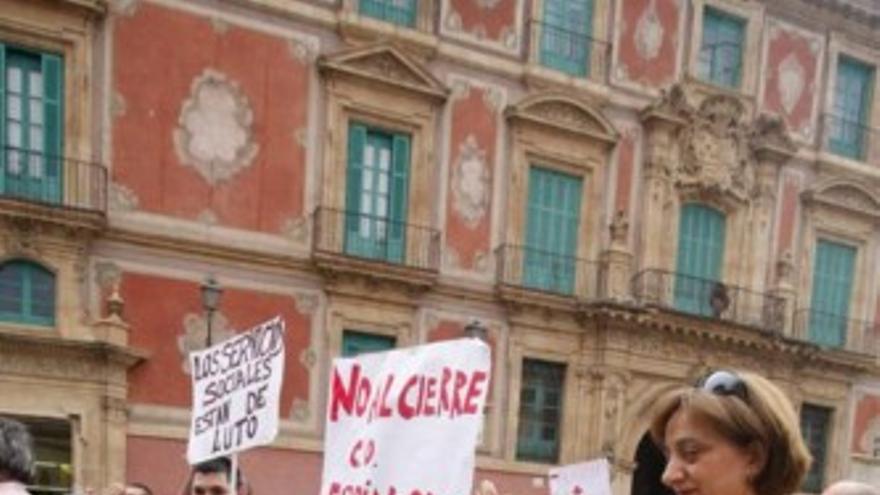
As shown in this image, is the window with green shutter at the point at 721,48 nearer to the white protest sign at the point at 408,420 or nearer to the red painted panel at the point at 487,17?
the red painted panel at the point at 487,17

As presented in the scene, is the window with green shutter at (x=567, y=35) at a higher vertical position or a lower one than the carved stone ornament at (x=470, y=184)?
higher

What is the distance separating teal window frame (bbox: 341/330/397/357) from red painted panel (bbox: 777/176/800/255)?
26.6 ft

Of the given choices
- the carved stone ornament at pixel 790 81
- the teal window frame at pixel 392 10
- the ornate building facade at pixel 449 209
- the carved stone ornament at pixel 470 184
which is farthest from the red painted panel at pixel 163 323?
→ the carved stone ornament at pixel 790 81

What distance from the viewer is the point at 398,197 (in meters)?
16.1

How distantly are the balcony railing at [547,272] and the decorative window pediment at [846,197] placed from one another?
531cm

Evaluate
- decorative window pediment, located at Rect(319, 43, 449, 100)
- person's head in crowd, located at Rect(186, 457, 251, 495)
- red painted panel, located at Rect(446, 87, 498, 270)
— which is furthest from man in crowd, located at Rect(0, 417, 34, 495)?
red painted panel, located at Rect(446, 87, 498, 270)

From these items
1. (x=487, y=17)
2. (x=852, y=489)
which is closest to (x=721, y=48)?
(x=487, y=17)

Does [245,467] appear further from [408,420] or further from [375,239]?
[408,420]

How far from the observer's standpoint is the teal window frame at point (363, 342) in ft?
51.6

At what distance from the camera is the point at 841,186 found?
67.6ft

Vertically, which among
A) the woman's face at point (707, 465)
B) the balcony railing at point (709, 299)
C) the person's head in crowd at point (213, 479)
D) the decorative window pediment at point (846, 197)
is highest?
the decorative window pediment at point (846, 197)

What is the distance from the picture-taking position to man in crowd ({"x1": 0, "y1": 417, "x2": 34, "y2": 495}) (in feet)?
10.4

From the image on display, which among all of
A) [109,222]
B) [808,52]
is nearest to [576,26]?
[808,52]

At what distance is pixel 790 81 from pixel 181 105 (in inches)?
455
